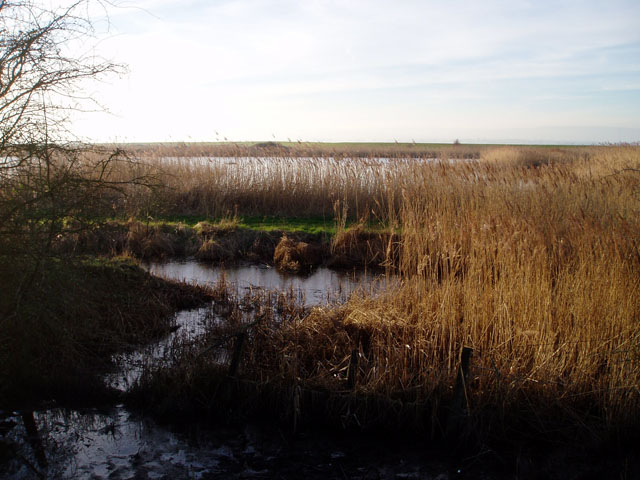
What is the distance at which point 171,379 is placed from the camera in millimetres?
4664

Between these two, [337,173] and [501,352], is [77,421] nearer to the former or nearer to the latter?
[501,352]

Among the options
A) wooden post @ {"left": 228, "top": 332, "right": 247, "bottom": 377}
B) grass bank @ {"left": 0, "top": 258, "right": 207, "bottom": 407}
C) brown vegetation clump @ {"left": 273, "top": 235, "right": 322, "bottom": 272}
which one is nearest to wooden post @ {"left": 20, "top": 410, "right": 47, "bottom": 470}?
grass bank @ {"left": 0, "top": 258, "right": 207, "bottom": 407}

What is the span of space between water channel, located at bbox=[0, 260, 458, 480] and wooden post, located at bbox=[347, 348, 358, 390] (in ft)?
1.54

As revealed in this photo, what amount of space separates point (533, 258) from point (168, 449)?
4011 millimetres

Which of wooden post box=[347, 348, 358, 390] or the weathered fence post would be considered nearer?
the weathered fence post

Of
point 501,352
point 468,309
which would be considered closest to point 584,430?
point 501,352

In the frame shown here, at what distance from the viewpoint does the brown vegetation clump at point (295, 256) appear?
9.37 meters

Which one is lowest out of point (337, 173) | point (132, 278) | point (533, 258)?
point (132, 278)

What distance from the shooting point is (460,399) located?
4188mm

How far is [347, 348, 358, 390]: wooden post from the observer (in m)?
4.49

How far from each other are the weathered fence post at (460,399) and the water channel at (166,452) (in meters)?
0.38

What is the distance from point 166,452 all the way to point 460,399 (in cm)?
238

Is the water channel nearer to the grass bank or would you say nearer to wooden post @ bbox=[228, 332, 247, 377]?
the grass bank

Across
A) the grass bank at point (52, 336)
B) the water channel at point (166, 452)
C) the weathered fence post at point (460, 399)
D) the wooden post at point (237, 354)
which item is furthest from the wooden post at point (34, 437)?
the weathered fence post at point (460, 399)
